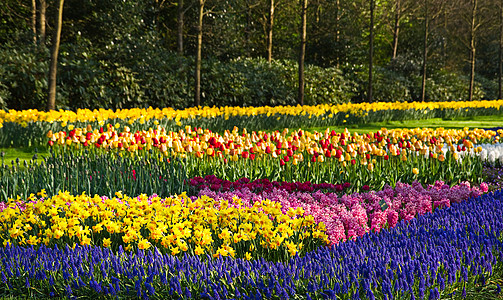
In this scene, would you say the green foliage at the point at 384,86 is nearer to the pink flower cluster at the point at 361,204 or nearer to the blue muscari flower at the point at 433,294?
the pink flower cluster at the point at 361,204

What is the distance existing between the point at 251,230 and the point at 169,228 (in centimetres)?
63

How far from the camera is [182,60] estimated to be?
55.3 feet

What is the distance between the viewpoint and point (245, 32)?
25.5 m

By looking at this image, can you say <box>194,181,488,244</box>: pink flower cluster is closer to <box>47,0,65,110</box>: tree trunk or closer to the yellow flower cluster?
the yellow flower cluster

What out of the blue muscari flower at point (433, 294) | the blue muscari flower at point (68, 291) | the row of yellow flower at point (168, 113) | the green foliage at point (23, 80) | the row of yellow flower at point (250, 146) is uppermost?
the green foliage at point (23, 80)

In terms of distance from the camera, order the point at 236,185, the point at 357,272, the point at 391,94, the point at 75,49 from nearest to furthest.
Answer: the point at 357,272 → the point at 236,185 → the point at 75,49 → the point at 391,94

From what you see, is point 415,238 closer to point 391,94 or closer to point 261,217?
point 261,217

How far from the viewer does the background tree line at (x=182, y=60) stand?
13633 millimetres

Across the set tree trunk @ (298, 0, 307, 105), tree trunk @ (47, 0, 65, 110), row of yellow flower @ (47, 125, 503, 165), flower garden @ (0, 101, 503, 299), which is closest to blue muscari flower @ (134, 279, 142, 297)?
flower garden @ (0, 101, 503, 299)

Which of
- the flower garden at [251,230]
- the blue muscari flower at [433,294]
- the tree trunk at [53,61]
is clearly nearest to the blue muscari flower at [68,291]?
the flower garden at [251,230]

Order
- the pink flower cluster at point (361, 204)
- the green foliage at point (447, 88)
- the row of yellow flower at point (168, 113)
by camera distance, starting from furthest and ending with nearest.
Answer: the green foliage at point (447, 88) < the row of yellow flower at point (168, 113) < the pink flower cluster at point (361, 204)

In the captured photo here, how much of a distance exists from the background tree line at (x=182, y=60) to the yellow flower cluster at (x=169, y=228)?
7.87 meters

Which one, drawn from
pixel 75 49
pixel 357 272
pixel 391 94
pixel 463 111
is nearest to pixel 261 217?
pixel 357 272

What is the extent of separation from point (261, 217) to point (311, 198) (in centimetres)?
128
